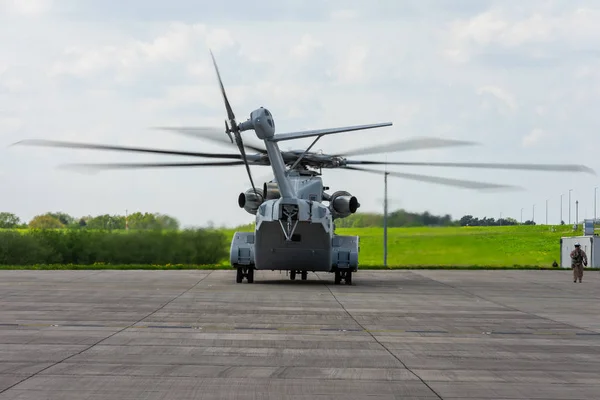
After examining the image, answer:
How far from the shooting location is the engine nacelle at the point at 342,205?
34.2 metres

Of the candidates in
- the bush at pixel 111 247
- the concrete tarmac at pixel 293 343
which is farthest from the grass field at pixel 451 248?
the concrete tarmac at pixel 293 343

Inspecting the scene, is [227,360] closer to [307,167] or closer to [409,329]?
[409,329]

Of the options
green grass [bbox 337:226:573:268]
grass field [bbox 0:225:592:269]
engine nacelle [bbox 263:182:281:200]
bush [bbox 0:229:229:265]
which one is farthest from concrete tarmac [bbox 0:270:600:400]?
bush [bbox 0:229:229:265]

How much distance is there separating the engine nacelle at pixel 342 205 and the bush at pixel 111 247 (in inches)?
491

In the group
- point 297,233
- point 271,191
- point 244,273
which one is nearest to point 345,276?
point 244,273

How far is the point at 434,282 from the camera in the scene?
122 ft

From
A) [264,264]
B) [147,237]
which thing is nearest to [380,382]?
[264,264]

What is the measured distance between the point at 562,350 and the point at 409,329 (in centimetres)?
382

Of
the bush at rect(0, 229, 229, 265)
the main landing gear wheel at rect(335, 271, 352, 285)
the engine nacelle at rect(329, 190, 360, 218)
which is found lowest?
the main landing gear wheel at rect(335, 271, 352, 285)

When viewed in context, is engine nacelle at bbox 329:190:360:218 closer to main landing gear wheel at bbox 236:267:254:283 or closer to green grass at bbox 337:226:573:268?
main landing gear wheel at bbox 236:267:254:283

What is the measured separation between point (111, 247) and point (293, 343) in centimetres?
3304

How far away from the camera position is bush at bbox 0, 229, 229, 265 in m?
45.8

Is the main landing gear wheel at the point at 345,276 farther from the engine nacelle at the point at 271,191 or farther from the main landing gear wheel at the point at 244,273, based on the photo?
the engine nacelle at the point at 271,191

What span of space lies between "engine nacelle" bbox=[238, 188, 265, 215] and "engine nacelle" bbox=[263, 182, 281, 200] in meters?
0.47
